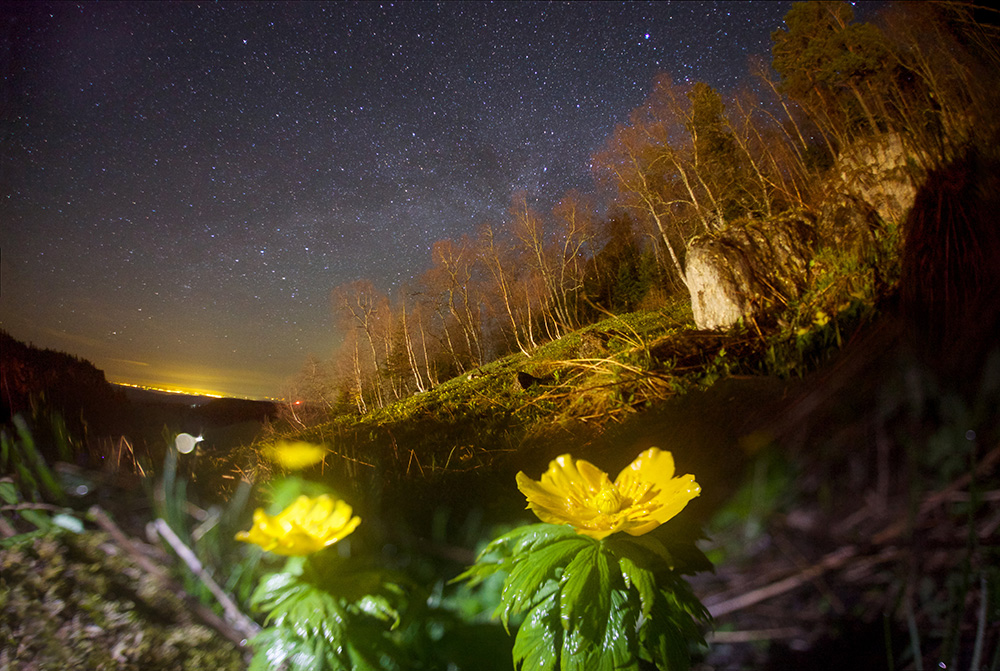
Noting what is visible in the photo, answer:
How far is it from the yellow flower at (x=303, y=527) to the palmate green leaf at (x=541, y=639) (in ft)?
0.83

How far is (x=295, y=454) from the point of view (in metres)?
0.90

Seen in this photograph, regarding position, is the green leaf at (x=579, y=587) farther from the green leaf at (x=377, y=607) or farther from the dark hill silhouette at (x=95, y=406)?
the dark hill silhouette at (x=95, y=406)

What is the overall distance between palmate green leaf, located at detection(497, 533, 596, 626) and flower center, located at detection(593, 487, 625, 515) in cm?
5

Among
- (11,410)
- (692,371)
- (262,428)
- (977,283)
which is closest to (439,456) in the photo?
(262,428)

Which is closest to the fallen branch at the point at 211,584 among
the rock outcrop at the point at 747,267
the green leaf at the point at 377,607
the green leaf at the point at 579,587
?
the green leaf at the point at 377,607

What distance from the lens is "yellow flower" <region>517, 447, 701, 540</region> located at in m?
0.53

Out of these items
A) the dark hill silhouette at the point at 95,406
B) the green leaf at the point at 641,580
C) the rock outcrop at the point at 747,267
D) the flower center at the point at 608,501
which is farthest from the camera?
the rock outcrop at the point at 747,267

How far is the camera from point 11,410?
84 cm

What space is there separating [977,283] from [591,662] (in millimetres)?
892

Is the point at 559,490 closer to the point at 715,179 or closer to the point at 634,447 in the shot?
the point at 634,447

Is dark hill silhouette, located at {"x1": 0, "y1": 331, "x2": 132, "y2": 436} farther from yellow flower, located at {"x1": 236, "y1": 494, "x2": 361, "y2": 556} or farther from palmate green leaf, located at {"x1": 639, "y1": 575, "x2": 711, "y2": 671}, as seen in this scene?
palmate green leaf, located at {"x1": 639, "y1": 575, "x2": 711, "y2": 671}

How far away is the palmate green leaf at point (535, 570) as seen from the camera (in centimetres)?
53

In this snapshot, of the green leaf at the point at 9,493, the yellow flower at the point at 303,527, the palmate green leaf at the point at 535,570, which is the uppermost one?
the green leaf at the point at 9,493

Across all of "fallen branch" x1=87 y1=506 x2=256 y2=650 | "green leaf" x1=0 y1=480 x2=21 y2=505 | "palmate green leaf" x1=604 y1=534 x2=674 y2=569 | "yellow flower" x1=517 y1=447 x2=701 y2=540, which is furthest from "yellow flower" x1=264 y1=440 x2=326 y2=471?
"palmate green leaf" x1=604 y1=534 x2=674 y2=569
